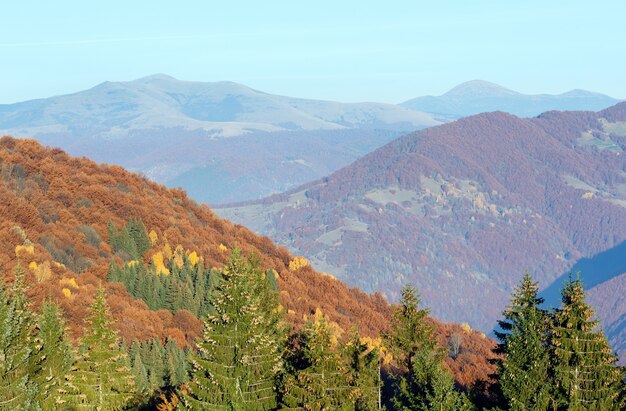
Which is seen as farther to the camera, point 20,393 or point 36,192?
point 36,192

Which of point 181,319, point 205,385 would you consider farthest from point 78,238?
point 205,385

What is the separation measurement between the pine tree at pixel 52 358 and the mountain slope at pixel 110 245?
19.9 meters

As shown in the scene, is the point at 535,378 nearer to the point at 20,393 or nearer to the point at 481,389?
the point at 481,389

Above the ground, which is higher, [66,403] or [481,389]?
[66,403]

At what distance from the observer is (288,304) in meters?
86.6

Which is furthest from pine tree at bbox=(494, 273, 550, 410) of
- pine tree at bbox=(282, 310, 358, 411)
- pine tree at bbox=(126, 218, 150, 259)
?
pine tree at bbox=(126, 218, 150, 259)

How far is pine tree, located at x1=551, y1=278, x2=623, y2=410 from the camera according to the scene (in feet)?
113

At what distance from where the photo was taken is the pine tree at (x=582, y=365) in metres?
34.4

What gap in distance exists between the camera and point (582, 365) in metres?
34.6

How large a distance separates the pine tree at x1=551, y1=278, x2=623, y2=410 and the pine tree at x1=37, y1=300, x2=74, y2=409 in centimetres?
2002

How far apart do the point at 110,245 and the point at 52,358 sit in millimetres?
51083

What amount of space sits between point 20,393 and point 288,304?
57.1 m

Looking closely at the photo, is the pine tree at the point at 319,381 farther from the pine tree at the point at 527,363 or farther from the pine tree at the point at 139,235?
the pine tree at the point at 139,235

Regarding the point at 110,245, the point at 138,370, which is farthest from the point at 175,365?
the point at 110,245
